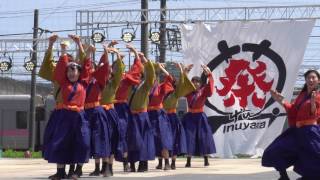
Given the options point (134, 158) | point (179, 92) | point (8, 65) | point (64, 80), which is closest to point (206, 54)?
point (179, 92)

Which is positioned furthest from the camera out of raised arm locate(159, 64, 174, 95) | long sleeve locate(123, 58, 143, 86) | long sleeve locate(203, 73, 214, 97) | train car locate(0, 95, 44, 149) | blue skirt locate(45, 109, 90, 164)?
train car locate(0, 95, 44, 149)

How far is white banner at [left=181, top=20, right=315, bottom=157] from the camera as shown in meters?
19.2

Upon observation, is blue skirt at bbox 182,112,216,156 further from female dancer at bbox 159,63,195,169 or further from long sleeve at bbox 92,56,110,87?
long sleeve at bbox 92,56,110,87

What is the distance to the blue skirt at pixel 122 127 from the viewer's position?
12.3 m

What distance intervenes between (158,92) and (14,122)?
21.8 meters

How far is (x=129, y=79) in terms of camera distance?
492 inches

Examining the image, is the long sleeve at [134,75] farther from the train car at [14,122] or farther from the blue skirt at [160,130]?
the train car at [14,122]

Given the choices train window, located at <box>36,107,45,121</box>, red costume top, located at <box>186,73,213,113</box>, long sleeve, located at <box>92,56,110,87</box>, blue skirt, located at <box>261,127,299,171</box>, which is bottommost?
blue skirt, located at <box>261,127,299,171</box>

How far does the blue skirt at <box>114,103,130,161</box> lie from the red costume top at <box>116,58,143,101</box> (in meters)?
0.14

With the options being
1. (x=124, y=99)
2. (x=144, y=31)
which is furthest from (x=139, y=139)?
(x=144, y=31)

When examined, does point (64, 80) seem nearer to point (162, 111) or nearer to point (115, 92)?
point (115, 92)

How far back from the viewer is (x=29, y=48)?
33.6 meters

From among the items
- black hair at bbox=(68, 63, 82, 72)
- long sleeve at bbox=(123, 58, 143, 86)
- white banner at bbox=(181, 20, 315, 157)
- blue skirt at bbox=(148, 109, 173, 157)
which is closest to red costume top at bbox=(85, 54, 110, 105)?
black hair at bbox=(68, 63, 82, 72)

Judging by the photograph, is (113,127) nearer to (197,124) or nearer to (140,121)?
(140,121)
